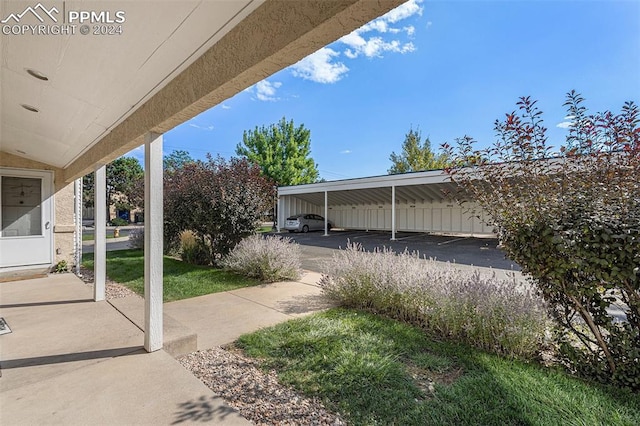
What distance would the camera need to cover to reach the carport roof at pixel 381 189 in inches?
579

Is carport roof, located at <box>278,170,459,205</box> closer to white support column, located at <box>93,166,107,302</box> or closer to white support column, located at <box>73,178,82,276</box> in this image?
white support column, located at <box>93,166,107,302</box>

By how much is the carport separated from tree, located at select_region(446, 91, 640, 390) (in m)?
11.1

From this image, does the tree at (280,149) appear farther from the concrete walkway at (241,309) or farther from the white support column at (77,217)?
the concrete walkway at (241,309)

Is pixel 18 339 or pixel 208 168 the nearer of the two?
pixel 18 339

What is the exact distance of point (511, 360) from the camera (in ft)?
10.2

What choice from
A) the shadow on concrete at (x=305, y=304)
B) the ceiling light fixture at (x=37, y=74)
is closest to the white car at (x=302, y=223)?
the shadow on concrete at (x=305, y=304)

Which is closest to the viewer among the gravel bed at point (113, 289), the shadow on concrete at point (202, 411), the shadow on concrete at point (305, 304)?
the shadow on concrete at point (202, 411)

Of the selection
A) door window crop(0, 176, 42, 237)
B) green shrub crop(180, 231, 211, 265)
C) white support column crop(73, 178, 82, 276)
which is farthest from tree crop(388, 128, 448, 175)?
door window crop(0, 176, 42, 237)

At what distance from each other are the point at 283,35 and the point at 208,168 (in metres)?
7.69

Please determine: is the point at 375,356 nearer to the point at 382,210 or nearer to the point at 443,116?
the point at 382,210

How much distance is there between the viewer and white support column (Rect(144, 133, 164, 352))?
306 cm

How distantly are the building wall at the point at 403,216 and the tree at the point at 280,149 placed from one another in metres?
3.31

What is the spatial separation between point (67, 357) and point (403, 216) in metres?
19.5

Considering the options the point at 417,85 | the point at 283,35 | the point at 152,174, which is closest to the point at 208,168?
the point at 152,174
